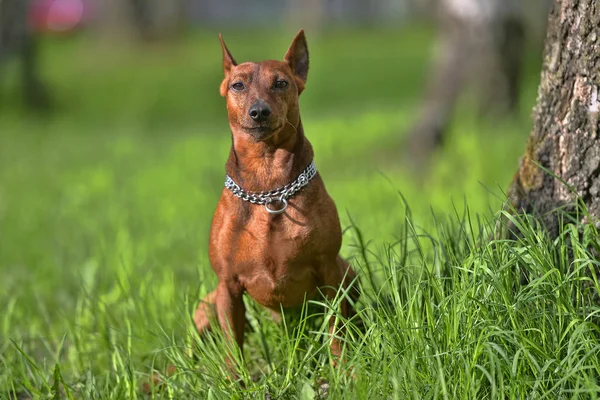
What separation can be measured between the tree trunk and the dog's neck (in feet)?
2.75

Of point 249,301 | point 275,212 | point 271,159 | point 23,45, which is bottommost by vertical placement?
point 23,45

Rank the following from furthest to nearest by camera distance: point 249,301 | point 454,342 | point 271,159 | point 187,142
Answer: point 187,142 → point 249,301 → point 271,159 → point 454,342

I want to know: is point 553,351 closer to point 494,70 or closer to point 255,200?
point 255,200

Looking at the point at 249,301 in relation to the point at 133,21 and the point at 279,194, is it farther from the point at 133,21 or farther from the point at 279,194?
the point at 133,21

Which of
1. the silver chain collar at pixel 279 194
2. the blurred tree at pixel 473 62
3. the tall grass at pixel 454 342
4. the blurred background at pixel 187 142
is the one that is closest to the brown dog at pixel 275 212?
the silver chain collar at pixel 279 194

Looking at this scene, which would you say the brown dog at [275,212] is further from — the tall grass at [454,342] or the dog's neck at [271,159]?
the tall grass at [454,342]

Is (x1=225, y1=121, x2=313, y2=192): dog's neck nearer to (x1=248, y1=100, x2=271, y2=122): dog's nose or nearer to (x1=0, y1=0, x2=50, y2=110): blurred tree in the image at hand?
(x1=248, y1=100, x2=271, y2=122): dog's nose

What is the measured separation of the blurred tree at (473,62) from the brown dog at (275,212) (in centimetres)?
521

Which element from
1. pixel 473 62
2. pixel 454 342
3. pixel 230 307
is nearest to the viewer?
pixel 454 342

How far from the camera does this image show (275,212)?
107 inches

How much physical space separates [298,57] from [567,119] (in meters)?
1.02

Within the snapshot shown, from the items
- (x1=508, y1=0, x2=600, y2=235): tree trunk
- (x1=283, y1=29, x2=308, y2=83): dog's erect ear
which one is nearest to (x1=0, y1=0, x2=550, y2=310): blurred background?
(x1=508, y1=0, x2=600, y2=235): tree trunk

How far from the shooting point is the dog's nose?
253 cm

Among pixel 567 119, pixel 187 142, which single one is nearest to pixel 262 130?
pixel 567 119
